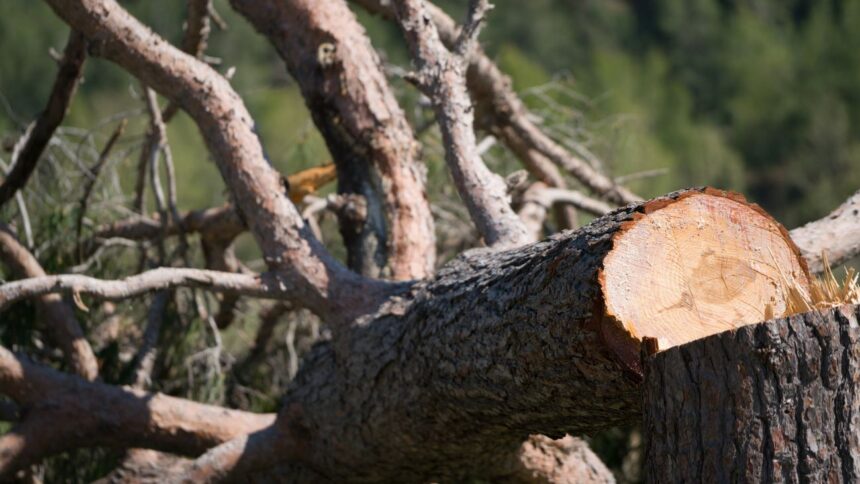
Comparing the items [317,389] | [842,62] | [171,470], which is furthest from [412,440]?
[842,62]

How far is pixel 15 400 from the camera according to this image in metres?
2.80

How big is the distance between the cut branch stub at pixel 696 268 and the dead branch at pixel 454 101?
763mm

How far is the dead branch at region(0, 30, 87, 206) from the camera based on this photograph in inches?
125

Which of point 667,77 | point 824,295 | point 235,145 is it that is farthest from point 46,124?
point 667,77

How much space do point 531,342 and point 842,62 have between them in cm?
2200

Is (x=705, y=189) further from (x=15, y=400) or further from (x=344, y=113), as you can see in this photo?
(x=15, y=400)

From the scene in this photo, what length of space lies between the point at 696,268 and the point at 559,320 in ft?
0.76

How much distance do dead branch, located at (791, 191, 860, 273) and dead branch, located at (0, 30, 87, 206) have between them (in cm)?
188

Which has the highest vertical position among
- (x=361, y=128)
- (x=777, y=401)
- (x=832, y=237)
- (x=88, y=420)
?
(x=361, y=128)

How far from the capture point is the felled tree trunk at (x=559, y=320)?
1.81 meters

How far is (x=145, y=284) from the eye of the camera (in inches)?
99.7

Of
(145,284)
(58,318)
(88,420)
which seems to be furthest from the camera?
(58,318)

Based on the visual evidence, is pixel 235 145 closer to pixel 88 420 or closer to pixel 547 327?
pixel 88 420

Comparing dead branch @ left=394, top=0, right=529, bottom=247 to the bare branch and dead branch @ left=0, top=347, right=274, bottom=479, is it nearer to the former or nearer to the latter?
the bare branch
